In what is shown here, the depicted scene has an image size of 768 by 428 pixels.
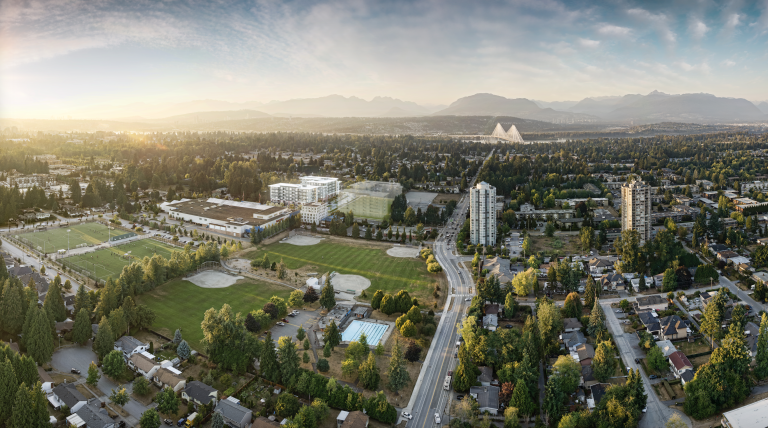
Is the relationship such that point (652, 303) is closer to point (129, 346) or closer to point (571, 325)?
point (571, 325)

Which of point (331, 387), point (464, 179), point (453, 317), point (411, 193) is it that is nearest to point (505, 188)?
point (464, 179)

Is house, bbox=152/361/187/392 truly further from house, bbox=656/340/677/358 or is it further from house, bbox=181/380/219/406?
house, bbox=656/340/677/358

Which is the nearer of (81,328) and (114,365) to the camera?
(114,365)

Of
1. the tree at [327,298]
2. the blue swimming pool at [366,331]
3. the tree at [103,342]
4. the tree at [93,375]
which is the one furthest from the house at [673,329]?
the tree at [103,342]

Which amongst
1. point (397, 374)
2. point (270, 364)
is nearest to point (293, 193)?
point (270, 364)

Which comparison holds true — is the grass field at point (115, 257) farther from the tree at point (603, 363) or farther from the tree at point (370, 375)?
the tree at point (603, 363)

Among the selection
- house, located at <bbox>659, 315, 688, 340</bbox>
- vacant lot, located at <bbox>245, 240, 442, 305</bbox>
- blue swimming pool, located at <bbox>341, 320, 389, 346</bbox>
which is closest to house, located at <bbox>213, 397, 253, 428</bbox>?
blue swimming pool, located at <bbox>341, 320, 389, 346</bbox>
